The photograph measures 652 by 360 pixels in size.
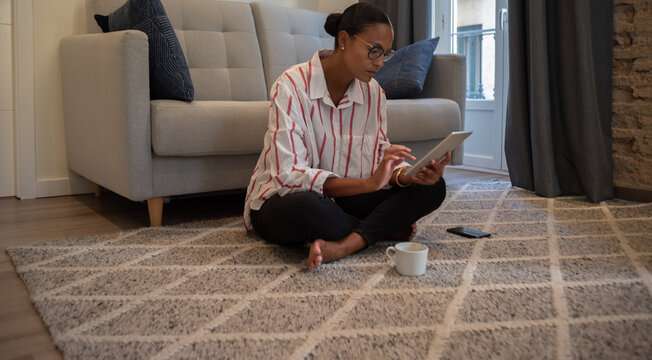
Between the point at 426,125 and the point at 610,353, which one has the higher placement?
the point at 426,125

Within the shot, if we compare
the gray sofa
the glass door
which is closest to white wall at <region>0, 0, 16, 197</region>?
the gray sofa

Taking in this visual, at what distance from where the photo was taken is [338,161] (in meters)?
1.74

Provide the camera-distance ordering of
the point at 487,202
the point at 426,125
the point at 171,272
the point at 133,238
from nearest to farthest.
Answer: the point at 171,272, the point at 133,238, the point at 487,202, the point at 426,125

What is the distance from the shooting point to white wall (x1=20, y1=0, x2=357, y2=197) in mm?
2688

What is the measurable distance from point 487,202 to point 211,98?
1338mm

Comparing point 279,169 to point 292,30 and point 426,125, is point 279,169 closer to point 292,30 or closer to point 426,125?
point 426,125

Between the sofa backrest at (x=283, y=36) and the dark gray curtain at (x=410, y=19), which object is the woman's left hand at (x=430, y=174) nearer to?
the sofa backrest at (x=283, y=36)

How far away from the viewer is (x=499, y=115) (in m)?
3.47

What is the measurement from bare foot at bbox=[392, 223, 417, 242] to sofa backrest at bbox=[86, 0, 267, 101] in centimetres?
127

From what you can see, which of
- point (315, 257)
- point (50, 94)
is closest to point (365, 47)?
point (315, 257)

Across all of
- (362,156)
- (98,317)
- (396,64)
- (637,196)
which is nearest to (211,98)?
(396,64)

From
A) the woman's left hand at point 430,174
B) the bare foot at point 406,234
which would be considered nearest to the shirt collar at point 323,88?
the woman's left hand at point 430,174

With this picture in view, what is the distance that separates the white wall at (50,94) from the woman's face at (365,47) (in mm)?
1716

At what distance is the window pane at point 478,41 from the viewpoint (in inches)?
136
